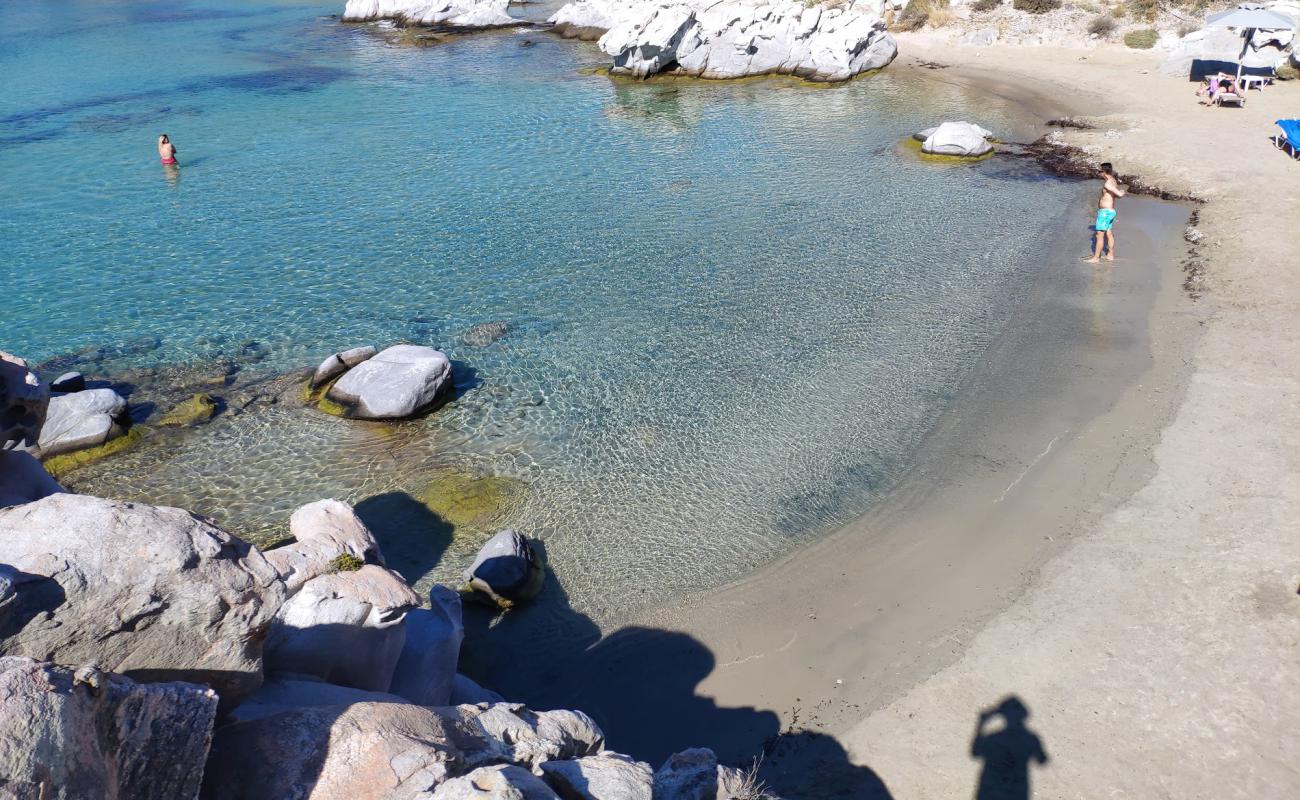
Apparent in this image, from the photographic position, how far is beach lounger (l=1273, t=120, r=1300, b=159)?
91.2 feet

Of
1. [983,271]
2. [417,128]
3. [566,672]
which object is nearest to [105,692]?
[566,672]

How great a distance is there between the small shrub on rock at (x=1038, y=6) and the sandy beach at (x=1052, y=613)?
105 feet

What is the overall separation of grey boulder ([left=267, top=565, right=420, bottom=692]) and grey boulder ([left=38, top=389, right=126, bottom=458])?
9.71 m

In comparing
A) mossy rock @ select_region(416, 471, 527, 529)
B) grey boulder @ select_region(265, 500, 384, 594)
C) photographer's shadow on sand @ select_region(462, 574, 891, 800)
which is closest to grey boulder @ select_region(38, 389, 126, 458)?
mossy rock @ select_region(416, 471, 527, 529)

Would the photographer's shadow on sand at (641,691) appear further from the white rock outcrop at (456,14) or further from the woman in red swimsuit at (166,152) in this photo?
the white rock outcrop at (456,14)

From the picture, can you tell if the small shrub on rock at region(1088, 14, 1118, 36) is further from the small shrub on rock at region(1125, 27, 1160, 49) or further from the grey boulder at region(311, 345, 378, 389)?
the grey boulder at region(311, 345, 378, 389)

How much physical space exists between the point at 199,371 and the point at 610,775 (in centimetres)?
1587

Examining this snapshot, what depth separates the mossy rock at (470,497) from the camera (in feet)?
49.2

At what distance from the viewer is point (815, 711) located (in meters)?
11.0

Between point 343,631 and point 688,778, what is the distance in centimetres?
375

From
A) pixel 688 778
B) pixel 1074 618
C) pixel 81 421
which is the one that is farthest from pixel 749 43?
pixel 688 778

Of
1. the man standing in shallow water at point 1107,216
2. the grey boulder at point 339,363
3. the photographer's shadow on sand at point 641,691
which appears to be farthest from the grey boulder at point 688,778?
the man standing in shallow water at point 1107,216

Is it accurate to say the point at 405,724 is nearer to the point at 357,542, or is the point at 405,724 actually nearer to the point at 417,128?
the point at 357,542

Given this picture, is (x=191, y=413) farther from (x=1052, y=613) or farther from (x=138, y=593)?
(x=1052, y=613)
